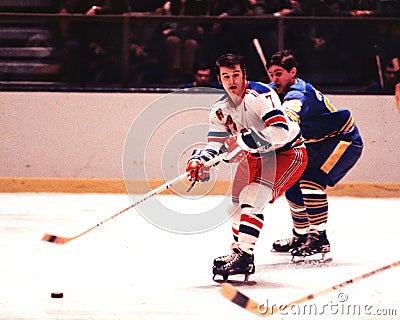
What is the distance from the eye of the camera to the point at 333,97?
22.6 ft

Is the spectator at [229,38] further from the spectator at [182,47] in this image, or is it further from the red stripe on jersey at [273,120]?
the red stripe on jersey at [273,120]

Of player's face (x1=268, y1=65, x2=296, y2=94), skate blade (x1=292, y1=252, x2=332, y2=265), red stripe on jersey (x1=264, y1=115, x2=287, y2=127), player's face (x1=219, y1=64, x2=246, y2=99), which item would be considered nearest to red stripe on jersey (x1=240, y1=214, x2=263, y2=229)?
red stripe on jersey (x1=264, y1=115, x2=287, y2=127)

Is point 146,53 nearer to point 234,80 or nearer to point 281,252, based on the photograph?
point 281,252

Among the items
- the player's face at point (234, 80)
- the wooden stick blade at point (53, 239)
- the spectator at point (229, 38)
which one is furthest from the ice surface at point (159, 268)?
the spectator at point (229, 38)

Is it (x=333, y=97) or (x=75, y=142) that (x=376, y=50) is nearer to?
(x=333, y=97)

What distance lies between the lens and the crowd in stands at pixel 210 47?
6.91m

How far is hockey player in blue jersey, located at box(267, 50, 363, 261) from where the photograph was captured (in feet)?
15.0

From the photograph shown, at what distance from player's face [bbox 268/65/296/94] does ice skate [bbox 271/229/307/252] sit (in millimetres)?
712

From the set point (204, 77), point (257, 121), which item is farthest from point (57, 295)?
point (204, 77)

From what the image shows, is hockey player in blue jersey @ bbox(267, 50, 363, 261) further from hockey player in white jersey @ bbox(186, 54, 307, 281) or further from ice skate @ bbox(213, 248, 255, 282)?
ice skate @ bbox(213, 248, 255, 282)

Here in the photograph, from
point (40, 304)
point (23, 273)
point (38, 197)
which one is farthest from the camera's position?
point (38, 197)

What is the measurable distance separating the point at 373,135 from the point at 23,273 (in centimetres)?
341

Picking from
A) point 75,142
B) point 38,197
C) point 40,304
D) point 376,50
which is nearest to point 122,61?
point 75,142

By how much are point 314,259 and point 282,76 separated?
2.85 ft
